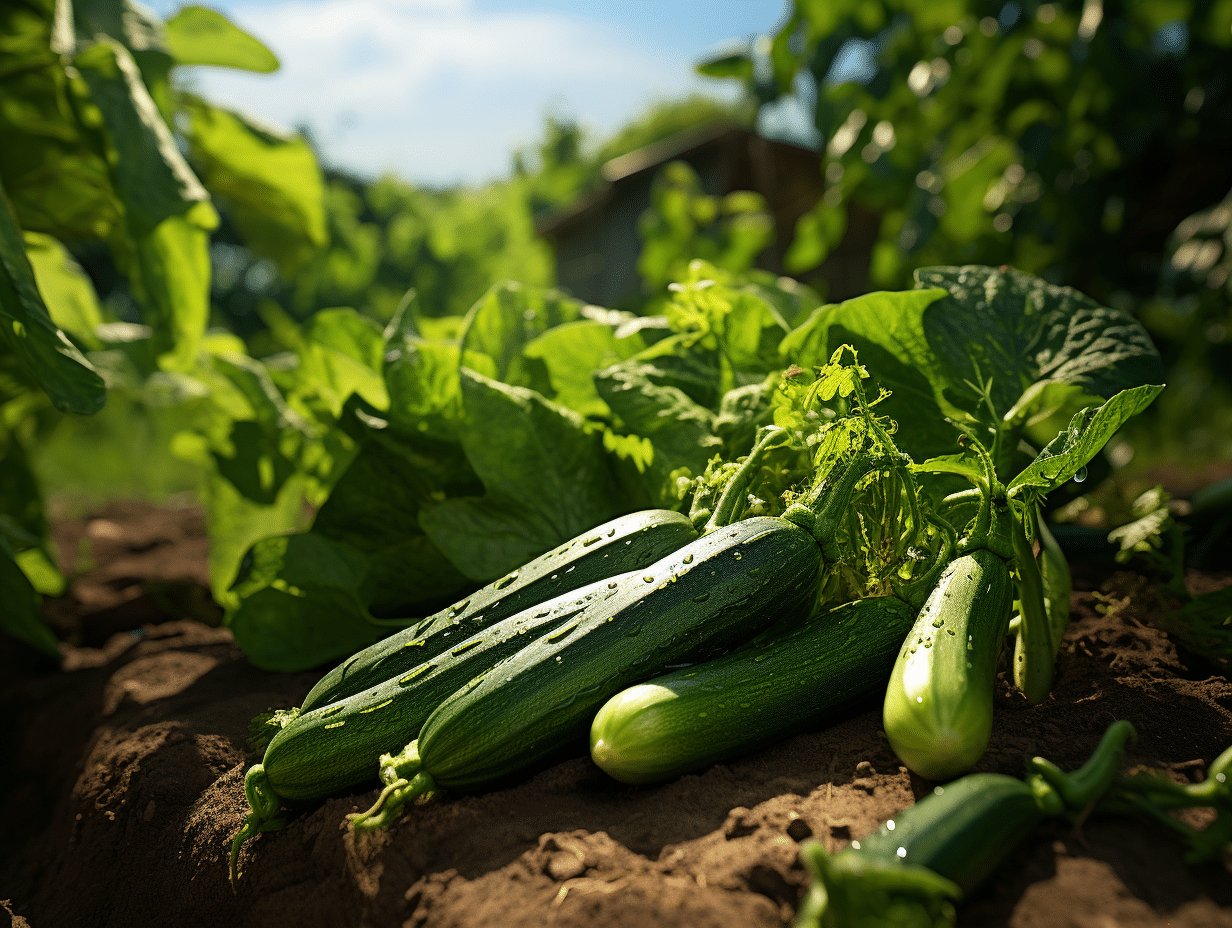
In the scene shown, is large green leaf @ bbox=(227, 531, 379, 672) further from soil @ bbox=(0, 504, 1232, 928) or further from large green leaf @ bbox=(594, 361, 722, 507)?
large green leaf @ bbox=(594, 361, 722, 507)

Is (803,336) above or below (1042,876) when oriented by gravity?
above

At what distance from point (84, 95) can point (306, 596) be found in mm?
1545

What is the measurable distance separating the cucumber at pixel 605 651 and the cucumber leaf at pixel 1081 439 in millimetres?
361

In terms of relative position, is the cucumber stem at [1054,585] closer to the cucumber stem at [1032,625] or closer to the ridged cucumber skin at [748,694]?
the cucumber stem at [1032,625]

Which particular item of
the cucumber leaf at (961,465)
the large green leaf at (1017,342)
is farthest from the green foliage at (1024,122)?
the cucumber leaf at (961,465)

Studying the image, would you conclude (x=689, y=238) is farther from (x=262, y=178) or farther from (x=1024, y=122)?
(x=262, y=178)

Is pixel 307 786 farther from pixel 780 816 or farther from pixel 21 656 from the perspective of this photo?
pixel 21 656

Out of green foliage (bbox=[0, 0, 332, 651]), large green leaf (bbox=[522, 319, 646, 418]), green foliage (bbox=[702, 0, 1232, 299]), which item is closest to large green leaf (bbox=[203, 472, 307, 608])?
green foliage (bbox=[0, 0, 332, 651])

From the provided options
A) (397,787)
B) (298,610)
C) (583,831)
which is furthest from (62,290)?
(583,831)

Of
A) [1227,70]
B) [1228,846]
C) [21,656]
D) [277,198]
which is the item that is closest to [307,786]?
[1228,846]

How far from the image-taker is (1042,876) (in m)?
0.94

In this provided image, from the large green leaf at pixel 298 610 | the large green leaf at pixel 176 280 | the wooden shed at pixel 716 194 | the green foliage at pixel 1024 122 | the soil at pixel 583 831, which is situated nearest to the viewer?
the soil at pixel 583 831

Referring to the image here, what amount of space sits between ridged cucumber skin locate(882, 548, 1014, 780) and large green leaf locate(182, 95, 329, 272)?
2.81 metres

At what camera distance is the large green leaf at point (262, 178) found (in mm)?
2963
